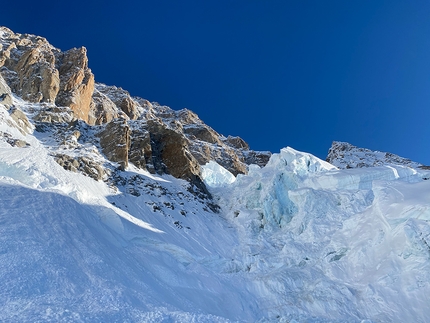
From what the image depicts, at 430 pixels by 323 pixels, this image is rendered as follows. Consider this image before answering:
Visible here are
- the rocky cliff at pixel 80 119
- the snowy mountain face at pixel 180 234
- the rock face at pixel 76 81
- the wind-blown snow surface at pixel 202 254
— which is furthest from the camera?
the rock face at pixel 76 81

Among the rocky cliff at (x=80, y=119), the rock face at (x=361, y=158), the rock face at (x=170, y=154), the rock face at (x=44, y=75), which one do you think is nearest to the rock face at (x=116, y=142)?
the rocky cliff at (x=80, y=119)

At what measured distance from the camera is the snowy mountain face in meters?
13.8

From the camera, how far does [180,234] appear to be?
105 ft

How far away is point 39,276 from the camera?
12602 millimetres

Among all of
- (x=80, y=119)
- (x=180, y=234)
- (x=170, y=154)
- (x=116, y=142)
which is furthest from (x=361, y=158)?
(x=80, y=119)

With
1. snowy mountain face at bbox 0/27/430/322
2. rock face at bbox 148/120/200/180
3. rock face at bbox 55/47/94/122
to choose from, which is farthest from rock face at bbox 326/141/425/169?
rock face at bbox 55/47/94/122

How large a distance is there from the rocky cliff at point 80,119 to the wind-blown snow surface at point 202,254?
314 inches


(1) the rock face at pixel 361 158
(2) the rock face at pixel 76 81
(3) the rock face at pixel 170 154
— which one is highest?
(1) the rock face at pixel 361 158

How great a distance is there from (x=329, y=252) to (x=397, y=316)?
842 centimetres

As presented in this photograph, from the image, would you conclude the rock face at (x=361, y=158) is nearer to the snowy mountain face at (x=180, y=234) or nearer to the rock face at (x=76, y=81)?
the snowy mountain face at (x=180, y=234)

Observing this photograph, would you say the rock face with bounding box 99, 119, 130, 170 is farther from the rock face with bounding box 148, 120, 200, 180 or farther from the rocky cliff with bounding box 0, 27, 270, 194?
the rock face with bounding box 148, 120, 200, 180

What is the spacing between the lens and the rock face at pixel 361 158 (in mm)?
77000

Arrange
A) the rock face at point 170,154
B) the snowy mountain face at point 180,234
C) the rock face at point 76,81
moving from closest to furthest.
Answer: the snowy mountain face at point 180,234
the rock face at point 170,154
the rock face at point 76,81

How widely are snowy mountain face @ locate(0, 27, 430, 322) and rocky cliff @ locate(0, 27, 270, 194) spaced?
0.33m
